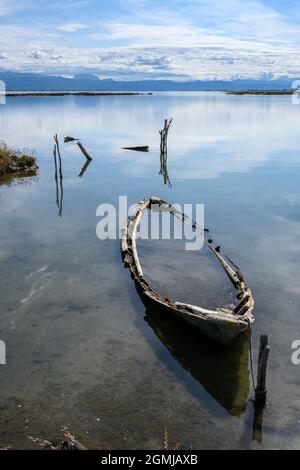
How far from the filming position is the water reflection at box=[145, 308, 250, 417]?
1203 cm

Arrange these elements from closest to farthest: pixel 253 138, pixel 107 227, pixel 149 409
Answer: pixel 149 409
pixel 107 227
pixel 253 138

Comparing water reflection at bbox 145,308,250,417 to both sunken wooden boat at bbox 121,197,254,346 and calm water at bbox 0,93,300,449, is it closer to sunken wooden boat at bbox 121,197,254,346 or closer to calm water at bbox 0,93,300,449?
calm water at bbox 0,93,300,449

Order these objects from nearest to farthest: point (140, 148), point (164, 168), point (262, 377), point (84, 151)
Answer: point (262, 377), point (164, 168), point (84, 151), point (140, 148)

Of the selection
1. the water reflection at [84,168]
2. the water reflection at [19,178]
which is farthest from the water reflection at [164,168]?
the water reflection at [19,178]

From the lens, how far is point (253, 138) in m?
66.1

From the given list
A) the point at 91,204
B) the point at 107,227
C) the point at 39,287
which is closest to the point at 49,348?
the point at 39,287

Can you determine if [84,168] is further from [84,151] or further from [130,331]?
[130,331]

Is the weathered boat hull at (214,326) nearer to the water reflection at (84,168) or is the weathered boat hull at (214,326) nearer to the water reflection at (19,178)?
the water reflection at (19,178)

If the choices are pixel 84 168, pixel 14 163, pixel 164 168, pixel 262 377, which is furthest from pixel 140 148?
pixel 262 377

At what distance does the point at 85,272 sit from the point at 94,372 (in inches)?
288

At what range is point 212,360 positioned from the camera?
44.1 feet

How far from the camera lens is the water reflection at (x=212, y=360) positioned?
474 inches
